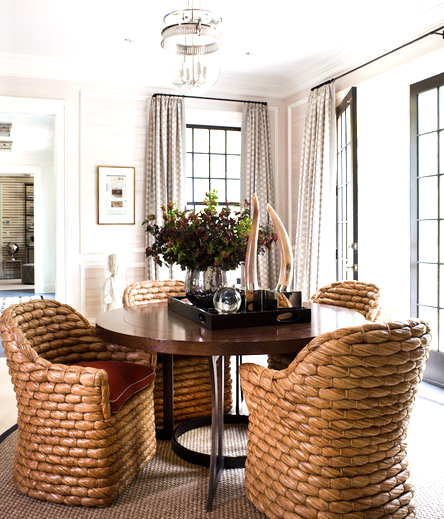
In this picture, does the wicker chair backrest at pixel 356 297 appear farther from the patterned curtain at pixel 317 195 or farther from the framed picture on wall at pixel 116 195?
the framed picture on wall at pixel 116 195

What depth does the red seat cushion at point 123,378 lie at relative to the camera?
6.97 feet

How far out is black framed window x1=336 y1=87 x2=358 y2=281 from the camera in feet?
14.8

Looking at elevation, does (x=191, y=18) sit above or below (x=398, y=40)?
below

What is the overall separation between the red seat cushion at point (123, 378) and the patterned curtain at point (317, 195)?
302 cm

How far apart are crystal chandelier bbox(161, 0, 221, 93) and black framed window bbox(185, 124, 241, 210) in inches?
119

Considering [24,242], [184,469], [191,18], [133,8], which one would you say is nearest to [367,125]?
[133,8]

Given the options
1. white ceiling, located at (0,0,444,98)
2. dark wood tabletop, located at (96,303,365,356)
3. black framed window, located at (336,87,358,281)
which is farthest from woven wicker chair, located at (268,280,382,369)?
white ceiling, located at (0,0,444,98)

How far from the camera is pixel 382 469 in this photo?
176cm

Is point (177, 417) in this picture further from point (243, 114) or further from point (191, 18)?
point (243, 114)

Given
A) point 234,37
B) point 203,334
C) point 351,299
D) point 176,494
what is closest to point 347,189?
point 234,37

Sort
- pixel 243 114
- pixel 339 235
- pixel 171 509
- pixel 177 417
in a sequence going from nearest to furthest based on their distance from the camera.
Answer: pixel 171 509, pixel 177 417, pixel 339 235, pixel 243 114

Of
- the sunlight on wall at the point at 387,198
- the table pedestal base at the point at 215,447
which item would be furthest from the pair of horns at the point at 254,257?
the sunlight on wall at the point at 387,198

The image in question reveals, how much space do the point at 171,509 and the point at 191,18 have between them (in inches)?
96.3

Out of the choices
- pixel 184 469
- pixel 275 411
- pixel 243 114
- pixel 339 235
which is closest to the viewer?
pixel 275 411
